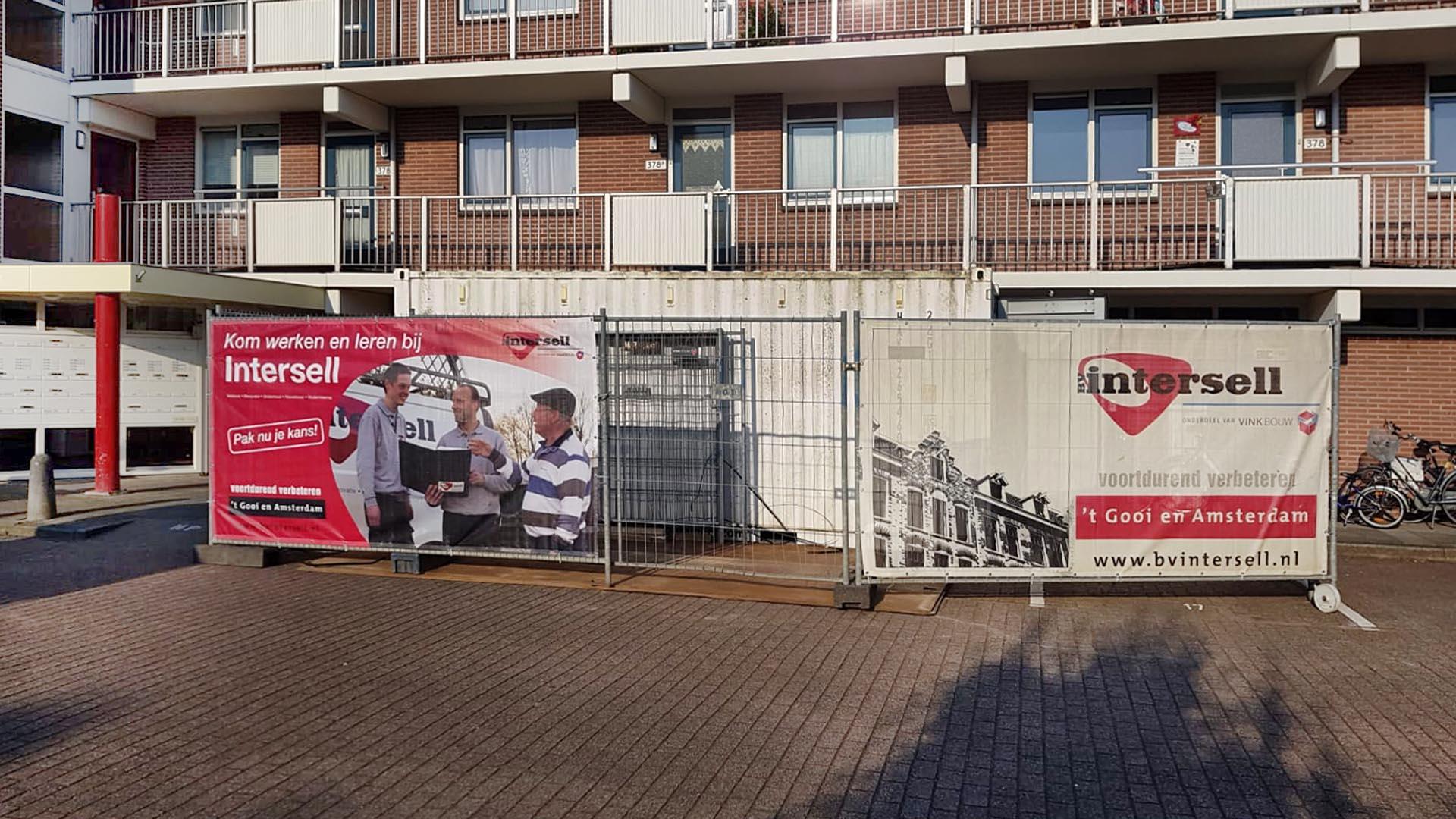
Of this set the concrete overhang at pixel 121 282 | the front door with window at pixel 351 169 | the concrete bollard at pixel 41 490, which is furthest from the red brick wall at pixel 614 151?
the concrete bollard at pixel 41 490

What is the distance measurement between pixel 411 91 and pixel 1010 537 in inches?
484

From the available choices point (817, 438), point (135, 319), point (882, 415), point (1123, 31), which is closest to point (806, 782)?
point (882, 415)

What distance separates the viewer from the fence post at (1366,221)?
13133 millimetres

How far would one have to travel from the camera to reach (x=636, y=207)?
1475 centimetres

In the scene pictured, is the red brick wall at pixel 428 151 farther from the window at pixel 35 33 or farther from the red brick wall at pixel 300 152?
the window at pixel 35 33

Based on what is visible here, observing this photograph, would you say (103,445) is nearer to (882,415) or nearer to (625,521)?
(625,521)

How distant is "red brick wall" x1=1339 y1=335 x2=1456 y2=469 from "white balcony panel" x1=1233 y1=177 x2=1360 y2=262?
1.92m

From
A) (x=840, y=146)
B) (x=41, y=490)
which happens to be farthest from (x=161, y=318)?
(x=840, y=146)

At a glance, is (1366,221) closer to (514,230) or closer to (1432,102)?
(1432,102)

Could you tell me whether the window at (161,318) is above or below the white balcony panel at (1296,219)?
below

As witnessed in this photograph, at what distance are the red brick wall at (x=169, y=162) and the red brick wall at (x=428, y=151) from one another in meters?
3.87

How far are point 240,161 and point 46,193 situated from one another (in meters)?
2.89

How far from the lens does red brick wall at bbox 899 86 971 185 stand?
1554 centimetres

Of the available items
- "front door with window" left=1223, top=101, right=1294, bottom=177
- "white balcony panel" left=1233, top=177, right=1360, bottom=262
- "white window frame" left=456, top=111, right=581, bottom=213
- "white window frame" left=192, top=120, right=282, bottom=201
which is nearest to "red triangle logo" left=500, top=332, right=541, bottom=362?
"white window frame" left=456, top=111, right=581, bottom=213
